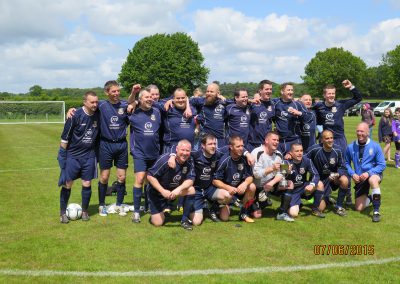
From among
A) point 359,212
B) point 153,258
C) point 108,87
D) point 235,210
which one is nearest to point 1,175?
point 108,87

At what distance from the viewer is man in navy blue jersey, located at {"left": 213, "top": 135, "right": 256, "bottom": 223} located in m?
6.81

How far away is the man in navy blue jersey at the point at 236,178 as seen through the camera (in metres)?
6.81

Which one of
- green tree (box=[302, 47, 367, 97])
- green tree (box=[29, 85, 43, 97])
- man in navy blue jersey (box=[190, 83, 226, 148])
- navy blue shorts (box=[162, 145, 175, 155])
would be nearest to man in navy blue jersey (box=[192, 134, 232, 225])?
navy blue shorts (box=[162, 145, 175, 155])

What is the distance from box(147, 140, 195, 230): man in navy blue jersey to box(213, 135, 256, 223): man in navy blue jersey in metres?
0.53

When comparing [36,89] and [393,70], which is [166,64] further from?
[393,70]

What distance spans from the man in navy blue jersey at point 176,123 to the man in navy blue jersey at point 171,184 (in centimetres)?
68

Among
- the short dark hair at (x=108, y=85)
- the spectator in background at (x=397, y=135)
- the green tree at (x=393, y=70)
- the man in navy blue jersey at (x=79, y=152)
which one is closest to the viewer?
the man in navy blue jersey at (x=79, y=152)

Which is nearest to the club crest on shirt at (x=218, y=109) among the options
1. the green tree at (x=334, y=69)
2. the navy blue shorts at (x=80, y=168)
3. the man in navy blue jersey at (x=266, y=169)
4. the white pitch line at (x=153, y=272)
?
the man in navy blue jersey at (x=266, y=169)

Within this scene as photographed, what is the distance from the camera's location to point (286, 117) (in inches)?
324

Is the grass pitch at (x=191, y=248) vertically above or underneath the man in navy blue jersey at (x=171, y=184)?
underneath

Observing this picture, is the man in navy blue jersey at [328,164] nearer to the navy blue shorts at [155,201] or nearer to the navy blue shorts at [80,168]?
the navy blue shorts at [155,201]

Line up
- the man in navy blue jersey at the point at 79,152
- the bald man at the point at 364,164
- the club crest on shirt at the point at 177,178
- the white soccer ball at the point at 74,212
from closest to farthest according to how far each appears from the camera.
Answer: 1. the club crest on shirt at the point at 177,178
2. the man in navy blue jersey at the point at 79,152
3. the white soccer ball at the point at 74,212
4. the bald man at the point at 364,164

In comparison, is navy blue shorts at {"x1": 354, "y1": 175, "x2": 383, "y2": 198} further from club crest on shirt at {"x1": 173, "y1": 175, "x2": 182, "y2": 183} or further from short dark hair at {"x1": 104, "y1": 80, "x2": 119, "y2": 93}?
short dark hair at {"x1": 104, "y1": 80, "x2": 119, "y2": 93}

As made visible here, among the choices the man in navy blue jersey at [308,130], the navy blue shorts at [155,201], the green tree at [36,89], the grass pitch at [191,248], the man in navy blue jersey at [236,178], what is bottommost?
the grass pitch at [191,248]
